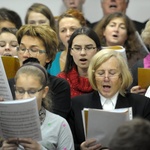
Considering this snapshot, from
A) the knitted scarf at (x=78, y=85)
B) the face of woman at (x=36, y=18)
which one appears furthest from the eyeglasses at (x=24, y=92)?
the face of woman at (x=36, y=18)

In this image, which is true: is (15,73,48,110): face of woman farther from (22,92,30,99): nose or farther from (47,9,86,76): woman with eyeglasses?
(47,9,86,76): woman with eyeglasses

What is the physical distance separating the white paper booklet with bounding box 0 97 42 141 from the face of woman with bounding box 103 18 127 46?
6.58ft

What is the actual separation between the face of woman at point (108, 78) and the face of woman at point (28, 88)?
49cm

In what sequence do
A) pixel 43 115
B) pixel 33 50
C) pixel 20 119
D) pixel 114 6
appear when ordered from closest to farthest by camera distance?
1. pixel 20 119
2. pixel 43 115
3. pixel 33 50
4. pixel 114 6

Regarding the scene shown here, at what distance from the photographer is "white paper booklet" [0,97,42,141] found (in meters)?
2.53

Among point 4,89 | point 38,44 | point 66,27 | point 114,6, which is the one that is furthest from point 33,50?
point 114,6

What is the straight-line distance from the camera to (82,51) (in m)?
3.78

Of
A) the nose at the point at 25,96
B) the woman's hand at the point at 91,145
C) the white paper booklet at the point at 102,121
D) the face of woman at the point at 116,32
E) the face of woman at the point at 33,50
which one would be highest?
the face of woman at the point at 33,50

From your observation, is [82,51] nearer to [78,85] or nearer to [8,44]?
[78,85]

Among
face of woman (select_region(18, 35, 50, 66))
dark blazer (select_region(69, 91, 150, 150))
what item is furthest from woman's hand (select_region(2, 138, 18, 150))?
face of woman (select_region(18, 35, 50, 66))

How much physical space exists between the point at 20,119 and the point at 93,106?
2.57 feet

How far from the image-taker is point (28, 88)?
2.83 meters

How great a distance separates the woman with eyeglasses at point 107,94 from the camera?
321 centimetres

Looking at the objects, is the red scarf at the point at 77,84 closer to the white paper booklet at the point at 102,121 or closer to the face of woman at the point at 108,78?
the face of woman at the point at 108,78
